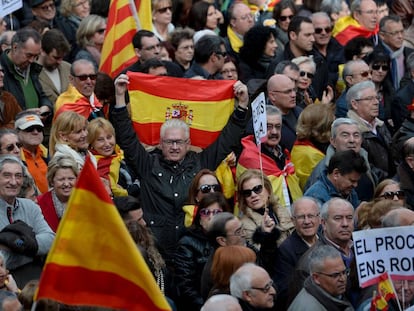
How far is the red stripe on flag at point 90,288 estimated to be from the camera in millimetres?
8781

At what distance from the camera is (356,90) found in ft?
49.6

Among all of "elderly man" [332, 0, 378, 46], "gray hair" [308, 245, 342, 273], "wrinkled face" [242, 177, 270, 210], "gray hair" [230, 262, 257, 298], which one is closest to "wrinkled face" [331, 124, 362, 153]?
"wrinkled face" [242, 177, 270, 210]

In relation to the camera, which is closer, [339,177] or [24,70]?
[339,177]

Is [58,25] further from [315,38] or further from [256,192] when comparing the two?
[256,192]

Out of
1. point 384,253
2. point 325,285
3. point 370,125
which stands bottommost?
A: point 370,125

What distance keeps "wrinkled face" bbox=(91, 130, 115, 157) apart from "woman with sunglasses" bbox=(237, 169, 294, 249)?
4.45 ft

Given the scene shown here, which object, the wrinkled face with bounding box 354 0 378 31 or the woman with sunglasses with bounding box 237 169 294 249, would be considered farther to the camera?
the wrinkled face with bounding box 354 0 378 31

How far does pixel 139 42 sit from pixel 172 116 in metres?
1.77

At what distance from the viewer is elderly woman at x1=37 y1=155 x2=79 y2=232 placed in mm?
12625

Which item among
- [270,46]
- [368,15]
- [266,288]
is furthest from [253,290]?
[368,15]

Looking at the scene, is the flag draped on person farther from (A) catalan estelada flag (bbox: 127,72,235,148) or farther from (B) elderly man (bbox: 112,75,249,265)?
(B) elderly man (bbox: 112,75,249,265)

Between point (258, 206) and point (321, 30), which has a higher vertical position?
point (258, 206)

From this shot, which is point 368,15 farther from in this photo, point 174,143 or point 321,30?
point 174,143

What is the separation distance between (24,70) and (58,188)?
118 inches
